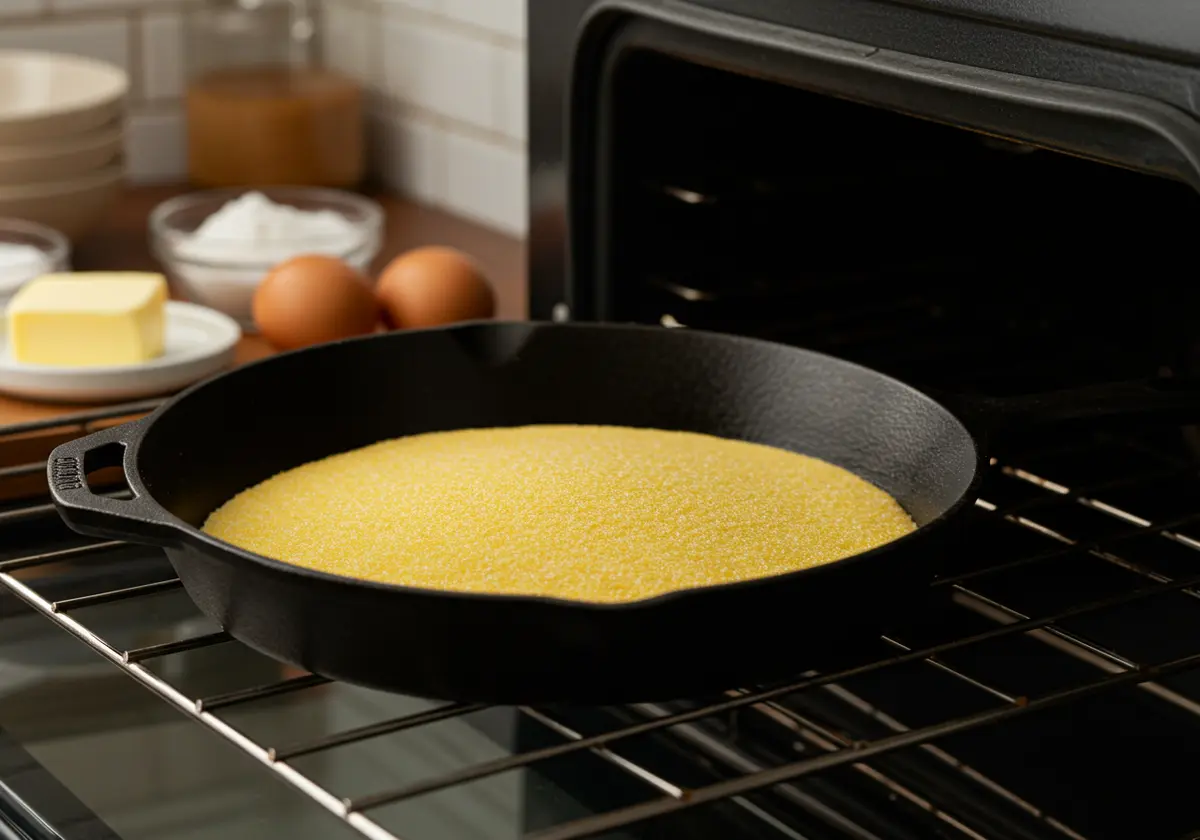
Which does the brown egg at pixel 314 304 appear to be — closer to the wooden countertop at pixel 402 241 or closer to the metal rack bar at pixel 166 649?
the wooden countertop at pixel 402 241

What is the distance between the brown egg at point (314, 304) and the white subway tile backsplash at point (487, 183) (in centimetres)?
50

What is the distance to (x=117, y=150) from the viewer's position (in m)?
1.70

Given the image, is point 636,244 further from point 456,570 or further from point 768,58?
point 456,570

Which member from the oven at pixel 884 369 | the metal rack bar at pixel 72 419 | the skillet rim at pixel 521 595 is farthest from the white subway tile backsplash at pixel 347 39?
the skillet rim at pixel 521 595

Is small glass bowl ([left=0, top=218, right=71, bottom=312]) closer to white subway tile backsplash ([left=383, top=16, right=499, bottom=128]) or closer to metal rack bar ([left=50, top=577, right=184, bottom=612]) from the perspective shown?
white subway tile backsplash ([left=383, top=16, right=499, bottom=128])

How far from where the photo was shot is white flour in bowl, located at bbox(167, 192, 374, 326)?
1.50 metres

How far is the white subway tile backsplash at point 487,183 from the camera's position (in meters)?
1.84

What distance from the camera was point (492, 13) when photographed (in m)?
1.81

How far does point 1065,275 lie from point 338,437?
521 millimetres

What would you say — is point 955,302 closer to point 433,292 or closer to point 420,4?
point 433,292

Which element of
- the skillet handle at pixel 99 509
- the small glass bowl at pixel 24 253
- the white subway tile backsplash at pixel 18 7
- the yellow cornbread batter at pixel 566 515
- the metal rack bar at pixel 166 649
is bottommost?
the small glass bowl at pixel 24 253

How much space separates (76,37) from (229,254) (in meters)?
0.58

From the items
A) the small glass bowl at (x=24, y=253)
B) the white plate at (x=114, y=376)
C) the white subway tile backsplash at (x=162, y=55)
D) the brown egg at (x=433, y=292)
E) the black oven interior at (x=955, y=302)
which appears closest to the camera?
the black oven interior at (x=955, y=302)

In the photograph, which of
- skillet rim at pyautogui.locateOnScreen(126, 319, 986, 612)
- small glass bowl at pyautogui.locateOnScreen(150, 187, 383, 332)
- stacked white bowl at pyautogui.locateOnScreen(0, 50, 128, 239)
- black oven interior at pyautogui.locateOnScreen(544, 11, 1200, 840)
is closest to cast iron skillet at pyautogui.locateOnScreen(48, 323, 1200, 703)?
skillet rim at pyautogui.locateOnScreen(126, 319, 986, 612)
